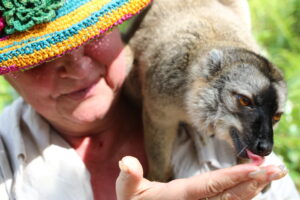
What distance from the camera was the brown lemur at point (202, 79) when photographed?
2.17 m

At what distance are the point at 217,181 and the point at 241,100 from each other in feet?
2.06

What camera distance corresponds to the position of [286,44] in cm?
577

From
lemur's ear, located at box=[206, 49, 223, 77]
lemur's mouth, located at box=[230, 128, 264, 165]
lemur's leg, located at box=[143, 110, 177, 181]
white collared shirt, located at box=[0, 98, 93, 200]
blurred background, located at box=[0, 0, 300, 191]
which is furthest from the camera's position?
blurred background, located at box=[0, 0, 300, 191]

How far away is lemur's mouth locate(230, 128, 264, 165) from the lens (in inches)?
79.0

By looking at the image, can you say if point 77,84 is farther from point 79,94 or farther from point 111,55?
point 111,55

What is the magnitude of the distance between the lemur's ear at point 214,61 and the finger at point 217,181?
2.90 ft

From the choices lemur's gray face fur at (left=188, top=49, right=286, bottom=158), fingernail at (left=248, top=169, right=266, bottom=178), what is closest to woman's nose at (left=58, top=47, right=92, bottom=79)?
lemur's gray face fur at (left=188, top=49, right=286, bottom=158)

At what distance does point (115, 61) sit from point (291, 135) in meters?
2.49

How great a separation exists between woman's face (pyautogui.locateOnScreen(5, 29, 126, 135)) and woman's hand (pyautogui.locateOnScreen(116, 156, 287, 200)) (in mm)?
785

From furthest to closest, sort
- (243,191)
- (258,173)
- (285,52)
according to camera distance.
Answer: (285,52) → (243,191) → (258,173)

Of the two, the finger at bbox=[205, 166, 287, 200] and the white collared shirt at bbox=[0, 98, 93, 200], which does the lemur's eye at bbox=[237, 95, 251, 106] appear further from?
the white collared shirt at bbox=[0, 98, 93, 200]

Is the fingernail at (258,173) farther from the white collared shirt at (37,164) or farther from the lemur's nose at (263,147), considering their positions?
the white collared shirt at (37,164)

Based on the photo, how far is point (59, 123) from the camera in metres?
2.56

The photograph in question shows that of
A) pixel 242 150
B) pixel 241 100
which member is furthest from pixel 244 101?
pixel 242 150
